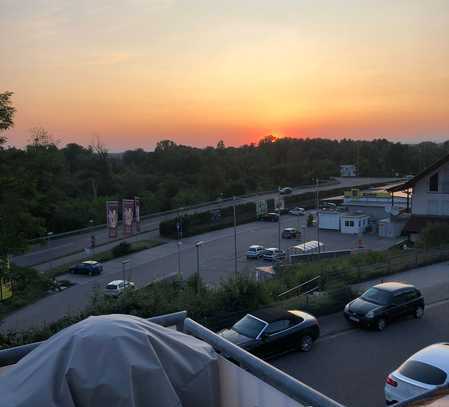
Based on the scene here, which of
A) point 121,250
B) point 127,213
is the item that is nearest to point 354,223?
point 127,213

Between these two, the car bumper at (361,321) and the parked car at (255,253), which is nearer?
the car bumper at (361,321)

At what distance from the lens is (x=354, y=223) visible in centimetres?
4791

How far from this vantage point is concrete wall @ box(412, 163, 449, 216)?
36406 mm

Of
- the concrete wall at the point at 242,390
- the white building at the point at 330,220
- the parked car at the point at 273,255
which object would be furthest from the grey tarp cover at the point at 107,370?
the white building at the point at 330,220

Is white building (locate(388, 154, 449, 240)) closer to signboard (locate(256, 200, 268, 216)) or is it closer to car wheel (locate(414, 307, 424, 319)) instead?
signboard (locate(256, 200, 268, 216))

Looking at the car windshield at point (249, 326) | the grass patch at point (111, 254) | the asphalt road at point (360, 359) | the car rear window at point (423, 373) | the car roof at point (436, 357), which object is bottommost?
the grass patch at point (111, 254)

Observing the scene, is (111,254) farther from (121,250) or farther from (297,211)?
(297,211)

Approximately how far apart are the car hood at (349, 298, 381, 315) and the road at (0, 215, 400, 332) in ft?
38.5

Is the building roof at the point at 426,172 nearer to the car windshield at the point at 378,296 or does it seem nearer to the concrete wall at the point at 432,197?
the concrete wall at the point at 432,197

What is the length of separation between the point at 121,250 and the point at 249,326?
34059 mm

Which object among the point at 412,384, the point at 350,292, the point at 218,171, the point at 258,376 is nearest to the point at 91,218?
the point at 218,171

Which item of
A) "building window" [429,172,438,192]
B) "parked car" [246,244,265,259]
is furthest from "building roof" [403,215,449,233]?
"parked car" [246,244,265,259]

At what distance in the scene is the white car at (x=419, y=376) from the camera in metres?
8.66

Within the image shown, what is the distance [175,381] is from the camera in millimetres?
3244
